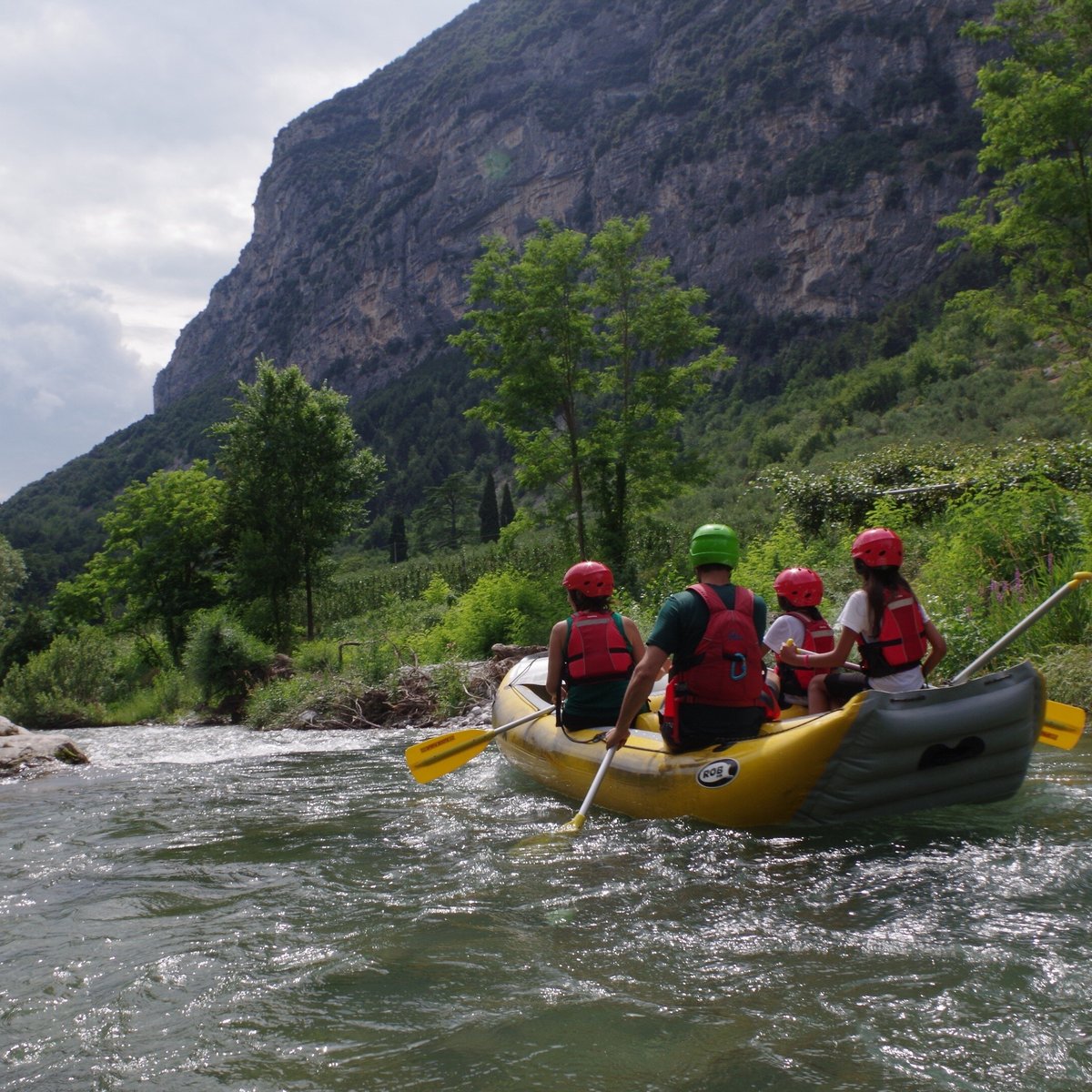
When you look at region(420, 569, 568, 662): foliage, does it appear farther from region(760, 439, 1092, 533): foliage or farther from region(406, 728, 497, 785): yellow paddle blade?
region(406, 728, 497, 785): yellow paddle blade

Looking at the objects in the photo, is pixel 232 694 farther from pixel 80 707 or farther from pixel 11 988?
pixel 11 988

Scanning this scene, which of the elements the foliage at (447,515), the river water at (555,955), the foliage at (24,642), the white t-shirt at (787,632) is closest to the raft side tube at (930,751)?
the river water at (555,955)

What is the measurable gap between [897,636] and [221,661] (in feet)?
47.0

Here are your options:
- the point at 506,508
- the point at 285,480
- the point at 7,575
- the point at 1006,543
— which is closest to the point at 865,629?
the point at 1006,543

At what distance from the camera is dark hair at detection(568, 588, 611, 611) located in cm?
602

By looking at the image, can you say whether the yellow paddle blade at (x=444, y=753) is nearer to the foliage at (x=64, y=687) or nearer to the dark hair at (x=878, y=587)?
the dark hair at (x=878, y=587)

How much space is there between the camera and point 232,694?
1633cm

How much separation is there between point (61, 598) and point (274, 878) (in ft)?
117

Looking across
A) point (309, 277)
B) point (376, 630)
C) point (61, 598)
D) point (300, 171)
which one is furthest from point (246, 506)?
point (300, 171)

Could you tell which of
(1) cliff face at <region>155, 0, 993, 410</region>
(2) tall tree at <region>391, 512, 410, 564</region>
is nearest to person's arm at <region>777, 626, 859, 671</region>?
(2) tall tree at <region>391, 512, 410, 564</region>

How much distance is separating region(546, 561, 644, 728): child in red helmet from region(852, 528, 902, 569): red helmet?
1617mm

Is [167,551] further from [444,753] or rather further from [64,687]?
[444,753]

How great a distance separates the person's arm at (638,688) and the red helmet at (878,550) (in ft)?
3.92

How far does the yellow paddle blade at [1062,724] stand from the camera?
5234 millimetres
